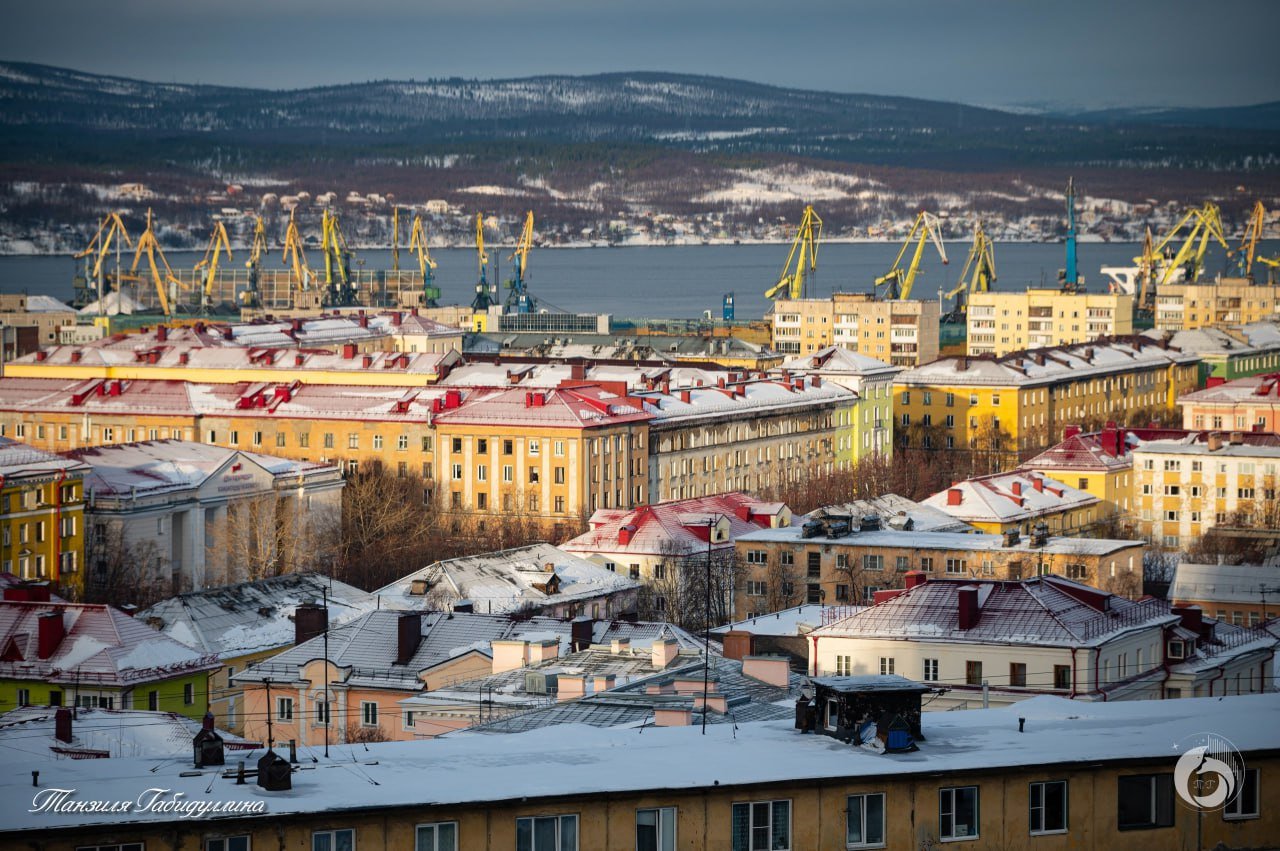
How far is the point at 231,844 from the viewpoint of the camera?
36.8 ft

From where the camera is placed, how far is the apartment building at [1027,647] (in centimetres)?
2236

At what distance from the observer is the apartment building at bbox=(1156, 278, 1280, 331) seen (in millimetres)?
87312

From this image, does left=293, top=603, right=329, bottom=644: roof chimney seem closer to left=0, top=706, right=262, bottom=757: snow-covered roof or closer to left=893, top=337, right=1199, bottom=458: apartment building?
left=0, top=706, right=262, bottom=757: snow-covered roof

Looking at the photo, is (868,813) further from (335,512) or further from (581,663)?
(335,512)

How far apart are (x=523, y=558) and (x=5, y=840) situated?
20664mm

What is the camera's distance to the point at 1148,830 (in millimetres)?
12266

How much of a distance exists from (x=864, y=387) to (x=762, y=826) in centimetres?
4350

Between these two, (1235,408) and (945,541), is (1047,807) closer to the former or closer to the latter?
(945,541)

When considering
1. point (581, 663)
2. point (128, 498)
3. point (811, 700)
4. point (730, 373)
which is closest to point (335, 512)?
point (128, 498)

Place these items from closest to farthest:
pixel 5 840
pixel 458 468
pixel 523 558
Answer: pixel 5 840
pixel 523 558
pixel 458 468

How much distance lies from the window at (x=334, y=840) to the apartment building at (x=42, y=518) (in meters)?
22.3

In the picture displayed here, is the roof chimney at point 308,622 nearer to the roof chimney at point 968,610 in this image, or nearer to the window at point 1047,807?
the roof chimney at point 968,610

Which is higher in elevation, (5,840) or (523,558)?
(5,840)

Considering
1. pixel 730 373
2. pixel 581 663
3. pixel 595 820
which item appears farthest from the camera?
pixel 730 373
